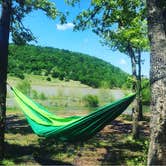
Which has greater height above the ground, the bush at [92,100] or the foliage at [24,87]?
the foliage at [24,87]

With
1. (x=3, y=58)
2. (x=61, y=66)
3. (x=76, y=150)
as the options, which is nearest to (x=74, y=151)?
(x=76, y=150)

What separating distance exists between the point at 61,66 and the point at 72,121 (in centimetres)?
7978

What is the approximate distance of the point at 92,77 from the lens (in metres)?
82.1

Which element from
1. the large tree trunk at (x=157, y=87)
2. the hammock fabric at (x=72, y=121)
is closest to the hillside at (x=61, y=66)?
the hammock fabric at (x=72, y=121)

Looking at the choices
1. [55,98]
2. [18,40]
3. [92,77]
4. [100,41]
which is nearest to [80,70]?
[92,77]

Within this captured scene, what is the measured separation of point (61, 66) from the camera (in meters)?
89.4

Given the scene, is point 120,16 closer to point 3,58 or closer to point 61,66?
point 3,58

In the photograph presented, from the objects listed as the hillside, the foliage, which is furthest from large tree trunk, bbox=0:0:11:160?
the hillside

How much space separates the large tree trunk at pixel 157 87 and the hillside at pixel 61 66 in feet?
188

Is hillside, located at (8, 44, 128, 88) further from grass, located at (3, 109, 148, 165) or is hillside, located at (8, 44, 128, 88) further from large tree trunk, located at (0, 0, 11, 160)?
large tree trunk, located at (0, 0, 11, 160)

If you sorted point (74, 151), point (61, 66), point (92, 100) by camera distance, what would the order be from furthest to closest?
point (61, 66) < point (92, 100) < point (74, 151)

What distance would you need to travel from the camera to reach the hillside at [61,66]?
75.3 meters

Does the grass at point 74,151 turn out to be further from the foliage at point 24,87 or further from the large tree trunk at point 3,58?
the foliage at point 24,87

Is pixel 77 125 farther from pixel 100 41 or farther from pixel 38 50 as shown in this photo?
pixel 38 50
